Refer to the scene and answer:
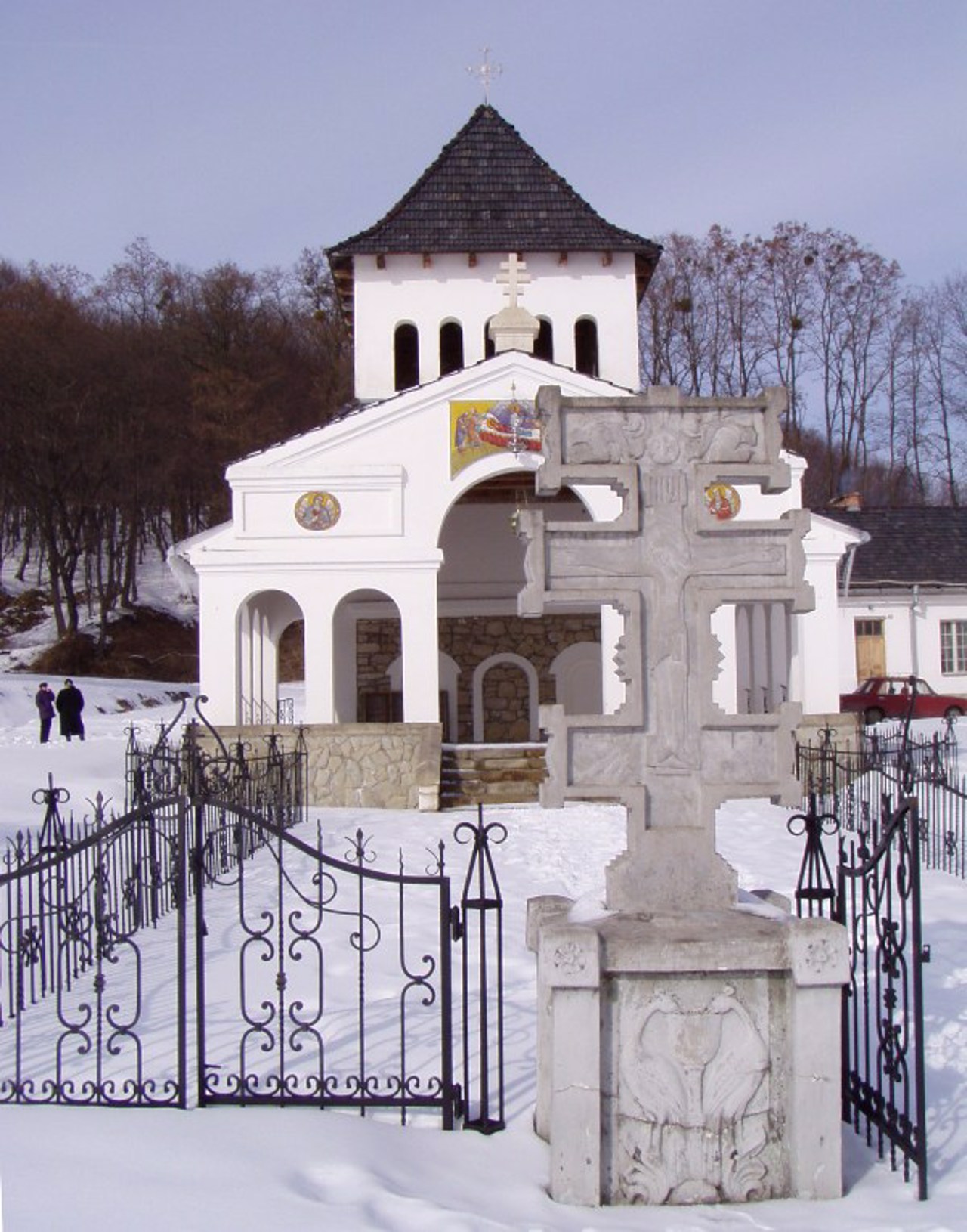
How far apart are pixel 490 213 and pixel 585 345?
10.3 ft

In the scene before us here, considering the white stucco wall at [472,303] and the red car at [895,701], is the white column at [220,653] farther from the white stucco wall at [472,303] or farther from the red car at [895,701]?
the red car at [895,701]

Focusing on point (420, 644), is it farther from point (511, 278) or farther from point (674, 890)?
point (674, 890)

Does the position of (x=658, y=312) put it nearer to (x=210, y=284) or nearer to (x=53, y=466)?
(x=210, y=284)

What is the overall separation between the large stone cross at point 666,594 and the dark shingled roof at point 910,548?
26.6 meters

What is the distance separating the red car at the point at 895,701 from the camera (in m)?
28.3

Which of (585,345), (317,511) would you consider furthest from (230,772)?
(585,345)

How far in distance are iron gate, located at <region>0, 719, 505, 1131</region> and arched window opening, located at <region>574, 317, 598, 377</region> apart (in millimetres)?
15975

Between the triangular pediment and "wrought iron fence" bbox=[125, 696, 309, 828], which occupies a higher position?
the triangular pediment

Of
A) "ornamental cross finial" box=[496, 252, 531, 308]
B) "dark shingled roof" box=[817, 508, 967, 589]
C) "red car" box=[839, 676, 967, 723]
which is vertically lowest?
"red car" box=[839, 676, 967, 723]

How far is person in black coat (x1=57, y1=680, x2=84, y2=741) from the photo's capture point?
2220 cm

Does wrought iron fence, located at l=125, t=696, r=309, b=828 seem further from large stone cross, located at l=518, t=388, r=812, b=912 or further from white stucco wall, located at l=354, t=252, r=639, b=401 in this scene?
white stucco wall, located at l=354, t=252, r=639, b=401

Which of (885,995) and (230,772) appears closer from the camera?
(885,995)

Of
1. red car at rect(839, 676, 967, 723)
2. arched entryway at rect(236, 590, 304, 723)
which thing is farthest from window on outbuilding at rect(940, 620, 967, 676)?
arched entryway at rect(236, 590, 304, 723)

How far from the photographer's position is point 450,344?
24500 mm
